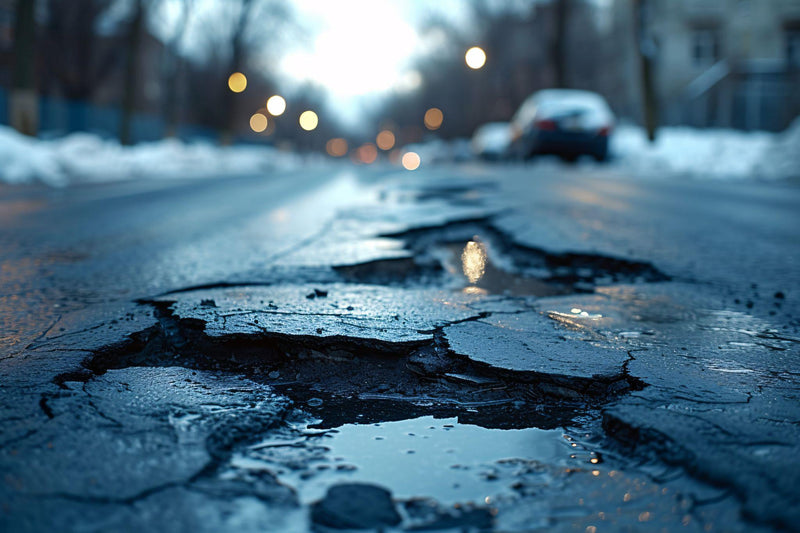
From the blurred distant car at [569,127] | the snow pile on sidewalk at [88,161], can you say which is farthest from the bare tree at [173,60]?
the blurred distant car at [569,127]

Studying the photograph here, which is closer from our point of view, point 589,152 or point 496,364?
point 496,364

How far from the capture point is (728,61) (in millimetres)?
30516

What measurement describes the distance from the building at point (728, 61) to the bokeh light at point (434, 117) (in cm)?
3399

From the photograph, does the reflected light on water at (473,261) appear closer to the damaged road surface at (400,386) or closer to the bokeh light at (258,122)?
the damaged road surface at (400,386)

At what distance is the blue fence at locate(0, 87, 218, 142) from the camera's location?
2730 cm

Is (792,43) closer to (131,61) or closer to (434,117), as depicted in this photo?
(131,61)

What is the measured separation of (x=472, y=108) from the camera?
54.6 metres

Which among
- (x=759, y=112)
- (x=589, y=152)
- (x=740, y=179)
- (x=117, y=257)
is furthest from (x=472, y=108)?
(x=117, y=257)

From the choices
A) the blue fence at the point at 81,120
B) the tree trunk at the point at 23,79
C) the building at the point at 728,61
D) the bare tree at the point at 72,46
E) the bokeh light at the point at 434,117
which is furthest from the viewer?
the bokeh light at the point at 434,117

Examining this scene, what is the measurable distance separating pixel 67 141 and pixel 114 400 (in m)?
17.5

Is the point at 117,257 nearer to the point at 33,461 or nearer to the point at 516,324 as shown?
the point at 516,324

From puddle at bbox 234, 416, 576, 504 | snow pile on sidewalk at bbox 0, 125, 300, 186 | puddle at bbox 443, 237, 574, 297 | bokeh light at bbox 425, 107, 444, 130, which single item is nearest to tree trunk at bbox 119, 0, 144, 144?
snow pile on sidewalk at bbox 0, 125, 300, 186

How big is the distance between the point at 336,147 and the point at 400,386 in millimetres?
121920

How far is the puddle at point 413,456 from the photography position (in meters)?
1.65
